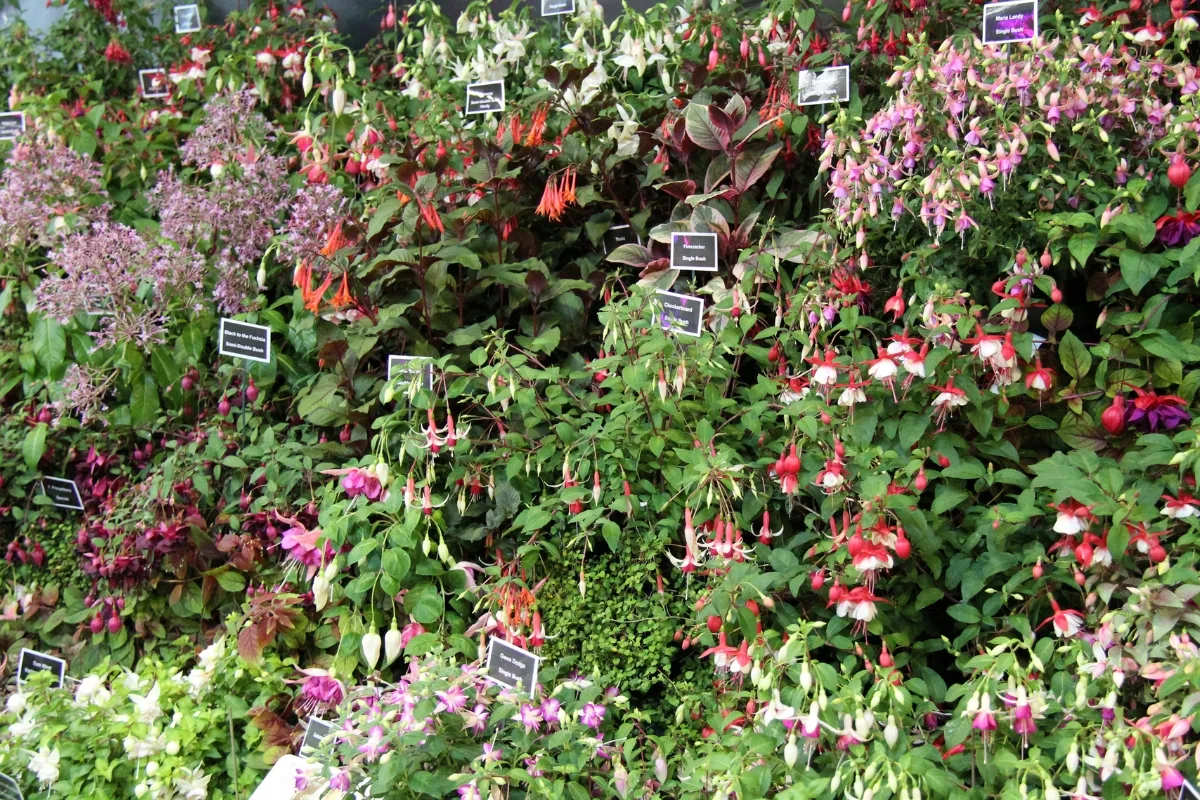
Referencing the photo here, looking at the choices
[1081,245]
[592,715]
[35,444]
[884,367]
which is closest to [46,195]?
[35,444]

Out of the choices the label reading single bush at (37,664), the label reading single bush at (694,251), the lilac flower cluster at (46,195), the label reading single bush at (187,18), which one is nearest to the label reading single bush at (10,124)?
the lilac flower cluster at (46,195)

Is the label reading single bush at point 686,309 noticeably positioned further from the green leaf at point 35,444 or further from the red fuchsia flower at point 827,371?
the green leaf at point 35,444

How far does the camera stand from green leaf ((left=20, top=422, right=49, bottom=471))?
8.94ft

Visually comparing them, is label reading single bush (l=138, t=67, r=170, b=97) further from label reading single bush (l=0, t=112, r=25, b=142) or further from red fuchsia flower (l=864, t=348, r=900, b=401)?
red fuchsia flower (l=864, t=348, r=900, b=401)

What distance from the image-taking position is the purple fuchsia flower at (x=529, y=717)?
1642 mm

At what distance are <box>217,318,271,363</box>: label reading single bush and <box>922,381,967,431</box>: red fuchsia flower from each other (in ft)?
5.57

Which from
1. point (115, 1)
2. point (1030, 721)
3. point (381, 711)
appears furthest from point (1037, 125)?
point (115, 1)

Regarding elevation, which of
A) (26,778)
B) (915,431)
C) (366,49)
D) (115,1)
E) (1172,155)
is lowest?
(26,778)

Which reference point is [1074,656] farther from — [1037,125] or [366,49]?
[366,49]

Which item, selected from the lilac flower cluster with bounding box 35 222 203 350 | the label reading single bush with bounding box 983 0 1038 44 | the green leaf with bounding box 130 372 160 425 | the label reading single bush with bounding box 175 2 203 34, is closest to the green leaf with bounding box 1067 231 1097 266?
the label reading single bush with bounding box 983 0 1038 44

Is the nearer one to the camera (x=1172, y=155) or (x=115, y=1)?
(x=1172, y=155)

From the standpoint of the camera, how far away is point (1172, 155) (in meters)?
1.95

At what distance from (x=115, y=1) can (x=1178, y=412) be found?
394cm

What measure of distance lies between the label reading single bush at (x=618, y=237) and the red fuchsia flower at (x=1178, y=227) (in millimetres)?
1289
